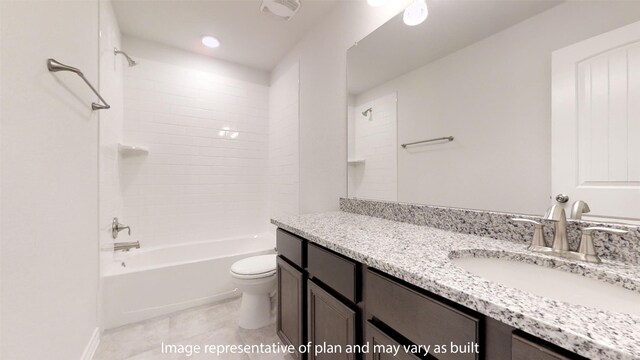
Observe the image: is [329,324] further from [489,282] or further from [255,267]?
[255,267]

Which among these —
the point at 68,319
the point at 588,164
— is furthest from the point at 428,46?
the point at 68,319

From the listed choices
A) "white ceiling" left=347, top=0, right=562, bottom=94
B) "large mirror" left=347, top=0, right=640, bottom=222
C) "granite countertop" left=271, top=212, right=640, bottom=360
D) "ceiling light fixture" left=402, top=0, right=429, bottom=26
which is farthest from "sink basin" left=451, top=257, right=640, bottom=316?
"ceiling light fixture" left=402, top=0, right=429, bottom=26

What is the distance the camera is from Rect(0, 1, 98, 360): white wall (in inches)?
30.2

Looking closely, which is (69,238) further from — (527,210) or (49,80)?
(527,210)

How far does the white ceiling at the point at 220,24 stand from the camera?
190 cm

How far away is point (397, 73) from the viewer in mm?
1415

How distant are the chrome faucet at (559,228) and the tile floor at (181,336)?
1.47 metres

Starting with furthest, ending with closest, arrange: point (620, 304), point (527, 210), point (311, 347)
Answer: point (311, 347)
point (527, 210)
point (620, 304)

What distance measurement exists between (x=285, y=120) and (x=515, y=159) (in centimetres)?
220

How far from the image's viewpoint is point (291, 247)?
1306 mm

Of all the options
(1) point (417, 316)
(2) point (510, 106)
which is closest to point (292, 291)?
(1) point (417, 316)

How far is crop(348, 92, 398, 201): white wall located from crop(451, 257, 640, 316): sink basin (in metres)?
0.67

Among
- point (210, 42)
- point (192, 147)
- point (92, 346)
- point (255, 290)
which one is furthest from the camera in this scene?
point (192, 147)

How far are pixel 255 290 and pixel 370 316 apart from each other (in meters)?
1.23
